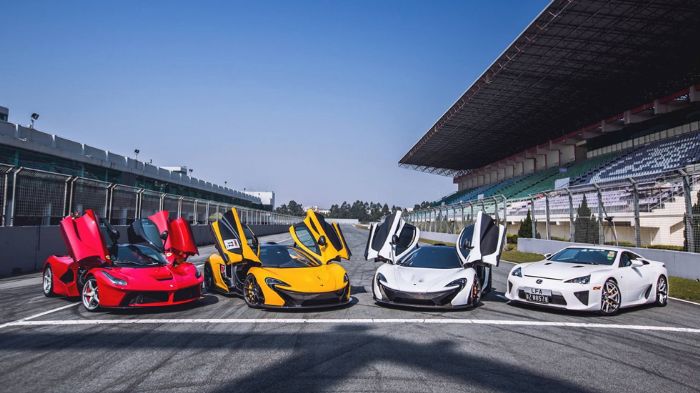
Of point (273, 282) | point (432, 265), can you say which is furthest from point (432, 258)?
point (273, 282)

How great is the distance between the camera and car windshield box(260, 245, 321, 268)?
9.02 m

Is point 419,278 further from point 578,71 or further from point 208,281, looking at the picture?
point 578,71

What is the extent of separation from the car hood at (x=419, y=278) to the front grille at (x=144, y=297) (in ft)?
11.6

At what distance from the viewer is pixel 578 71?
32.7 meters

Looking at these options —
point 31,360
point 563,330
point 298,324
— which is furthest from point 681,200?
point 31,360

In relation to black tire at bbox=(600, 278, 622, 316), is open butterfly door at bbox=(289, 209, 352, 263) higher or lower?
higher

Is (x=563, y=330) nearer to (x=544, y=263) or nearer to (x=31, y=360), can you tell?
(x=544, y=263)

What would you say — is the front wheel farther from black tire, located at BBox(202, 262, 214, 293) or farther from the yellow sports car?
black tire, located at BBox(202, 262, 214, 293)

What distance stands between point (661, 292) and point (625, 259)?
3.39ft

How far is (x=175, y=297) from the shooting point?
7875mm

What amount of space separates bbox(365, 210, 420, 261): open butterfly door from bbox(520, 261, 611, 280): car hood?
242 cm

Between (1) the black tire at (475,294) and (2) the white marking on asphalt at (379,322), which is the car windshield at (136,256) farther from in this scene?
(1) the black tire at (475,294)

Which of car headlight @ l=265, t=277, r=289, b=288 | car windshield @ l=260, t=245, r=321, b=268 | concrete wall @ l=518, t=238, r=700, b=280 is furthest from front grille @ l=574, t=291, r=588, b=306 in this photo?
concrete wall @ l=518, t=238, r=700, b=280

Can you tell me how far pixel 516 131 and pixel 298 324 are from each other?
46399 millimetres
